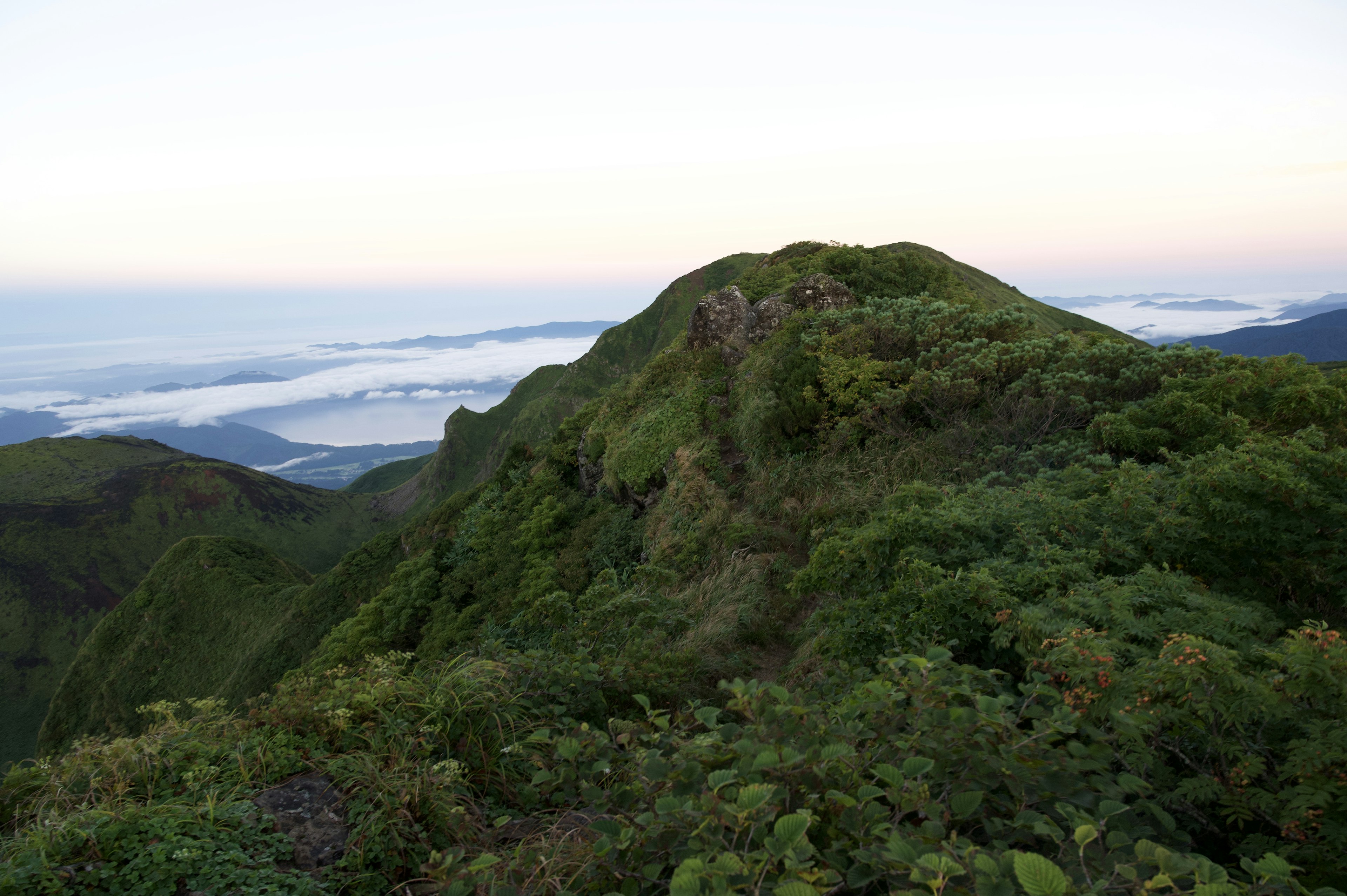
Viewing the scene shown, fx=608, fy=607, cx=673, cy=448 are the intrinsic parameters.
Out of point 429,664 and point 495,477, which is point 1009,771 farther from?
point 495,477

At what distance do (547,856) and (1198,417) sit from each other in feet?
27.0

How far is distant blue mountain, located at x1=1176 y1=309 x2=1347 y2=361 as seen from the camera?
411 ft

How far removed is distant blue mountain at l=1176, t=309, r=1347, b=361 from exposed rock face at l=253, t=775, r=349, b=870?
14799 cm

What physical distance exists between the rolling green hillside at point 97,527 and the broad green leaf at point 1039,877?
2756 inches

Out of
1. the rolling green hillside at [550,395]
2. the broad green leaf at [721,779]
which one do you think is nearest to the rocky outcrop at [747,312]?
the broad green leaf at [721,779]

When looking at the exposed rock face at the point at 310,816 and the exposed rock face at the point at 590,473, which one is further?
the exposed rock face at the point at 590,473

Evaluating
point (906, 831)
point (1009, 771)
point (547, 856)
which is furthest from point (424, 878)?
point (1009, 771)

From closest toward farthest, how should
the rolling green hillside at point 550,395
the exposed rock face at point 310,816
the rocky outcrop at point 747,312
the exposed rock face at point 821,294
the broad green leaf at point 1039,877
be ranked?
the broad green leaf at point 1039,877, the exposed rock face at point 310,816, the exposed rock face at point 821,294, the rocky outcrop at point 747,312, the rolling green hillside at point 550,395

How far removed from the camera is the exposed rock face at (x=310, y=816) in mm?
3107

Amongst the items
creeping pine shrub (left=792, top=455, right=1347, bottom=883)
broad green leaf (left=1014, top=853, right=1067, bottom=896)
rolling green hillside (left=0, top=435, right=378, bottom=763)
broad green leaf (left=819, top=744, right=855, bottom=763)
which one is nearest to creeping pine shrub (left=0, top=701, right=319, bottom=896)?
broad green leaf (left=819, top=744, right=855, bottom=763)

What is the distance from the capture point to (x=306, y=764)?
3.67m

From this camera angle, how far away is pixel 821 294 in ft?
47.0

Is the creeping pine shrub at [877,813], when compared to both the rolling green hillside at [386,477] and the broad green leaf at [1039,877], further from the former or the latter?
the rolling green hillside at [386,477]

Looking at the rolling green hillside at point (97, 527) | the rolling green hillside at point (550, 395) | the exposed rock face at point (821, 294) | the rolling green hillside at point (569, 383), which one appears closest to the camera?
the exposed rock face at point (821, 294)
